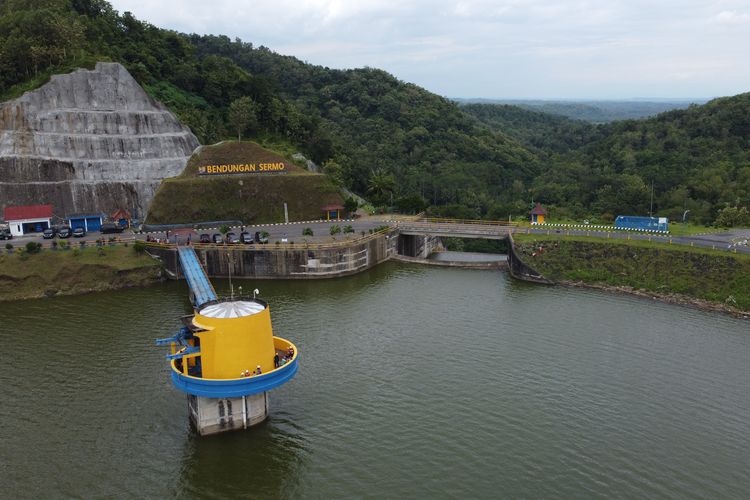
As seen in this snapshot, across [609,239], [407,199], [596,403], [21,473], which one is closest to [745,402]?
[596,403]

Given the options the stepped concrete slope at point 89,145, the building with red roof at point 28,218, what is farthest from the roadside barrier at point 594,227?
the building with red roof at point 28,218

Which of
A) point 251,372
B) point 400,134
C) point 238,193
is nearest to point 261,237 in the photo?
point 238,193

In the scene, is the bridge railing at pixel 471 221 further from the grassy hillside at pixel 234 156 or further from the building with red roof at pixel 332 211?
the grassy hillside at pixel 234 156

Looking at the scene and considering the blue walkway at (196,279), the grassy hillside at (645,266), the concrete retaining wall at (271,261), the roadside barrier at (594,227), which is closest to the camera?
the blue walkway at (196,279)

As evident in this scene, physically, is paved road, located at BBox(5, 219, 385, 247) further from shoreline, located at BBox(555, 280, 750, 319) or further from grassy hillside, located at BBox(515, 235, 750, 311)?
shoreline, located at BBox(555, 280, 750, 319)

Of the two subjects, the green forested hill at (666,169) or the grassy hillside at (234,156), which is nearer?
the grassy hillside at (234,156)

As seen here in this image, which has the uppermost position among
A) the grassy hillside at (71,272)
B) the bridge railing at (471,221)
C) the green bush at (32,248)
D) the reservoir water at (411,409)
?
the green bush at (32,248)

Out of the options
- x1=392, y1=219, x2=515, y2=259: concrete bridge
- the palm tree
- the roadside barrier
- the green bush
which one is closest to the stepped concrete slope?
the green bush
